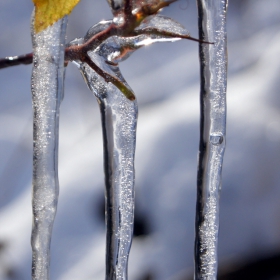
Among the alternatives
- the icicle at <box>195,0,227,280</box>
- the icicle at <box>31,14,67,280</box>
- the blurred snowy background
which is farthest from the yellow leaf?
the blurred snowy background

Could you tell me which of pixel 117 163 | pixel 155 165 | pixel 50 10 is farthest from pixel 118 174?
pixel 155 165

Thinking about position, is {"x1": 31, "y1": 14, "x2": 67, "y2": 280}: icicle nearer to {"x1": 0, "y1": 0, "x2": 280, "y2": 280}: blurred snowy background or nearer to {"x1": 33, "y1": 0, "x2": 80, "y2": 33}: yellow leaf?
{"x1": 33, "y1": 0, "x2": 80, "y2": 33}: yellow leaf

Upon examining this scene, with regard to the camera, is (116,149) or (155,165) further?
(155,165)

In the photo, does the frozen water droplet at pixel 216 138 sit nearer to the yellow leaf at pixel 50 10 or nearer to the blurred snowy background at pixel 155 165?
the yellow leaf at pixel 50 10

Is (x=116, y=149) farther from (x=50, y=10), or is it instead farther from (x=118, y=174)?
(x=50, y=10)

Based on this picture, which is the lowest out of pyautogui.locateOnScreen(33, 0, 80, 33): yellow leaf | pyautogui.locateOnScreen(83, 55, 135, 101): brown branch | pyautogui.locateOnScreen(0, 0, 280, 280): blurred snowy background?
pyautogui.locateOnScreen(0, 0, 280, 280): blurred snowy background

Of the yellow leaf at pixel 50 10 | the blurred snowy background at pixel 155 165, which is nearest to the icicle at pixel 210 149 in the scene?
the yellow leaf at pixel 50 10

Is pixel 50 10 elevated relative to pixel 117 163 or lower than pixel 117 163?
elevated
